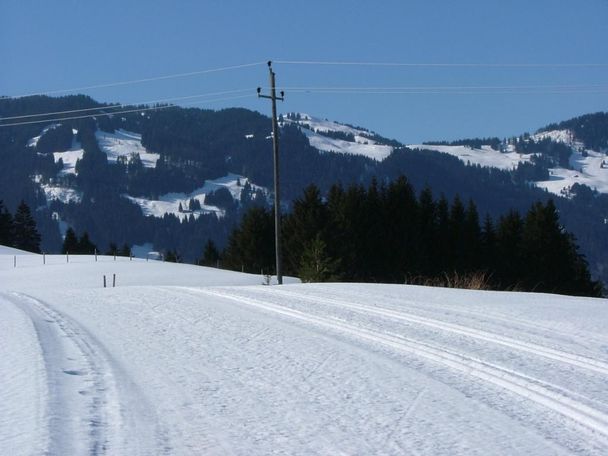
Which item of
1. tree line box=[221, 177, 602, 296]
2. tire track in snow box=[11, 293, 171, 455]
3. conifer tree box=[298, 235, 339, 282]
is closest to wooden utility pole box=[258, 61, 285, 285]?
conifer tree box=[298, 235, 339, 282]

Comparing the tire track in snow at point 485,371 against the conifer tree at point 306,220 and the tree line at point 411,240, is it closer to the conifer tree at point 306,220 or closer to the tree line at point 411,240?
the tree line at point 411,240

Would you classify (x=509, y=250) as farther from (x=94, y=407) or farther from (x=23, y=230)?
(x=23, y=230)

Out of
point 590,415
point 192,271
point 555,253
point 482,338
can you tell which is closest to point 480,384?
point 590,415

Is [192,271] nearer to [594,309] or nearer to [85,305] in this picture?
[85,305]

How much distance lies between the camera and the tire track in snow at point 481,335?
22.7ft

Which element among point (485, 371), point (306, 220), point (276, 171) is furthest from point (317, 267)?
point (306, 220)

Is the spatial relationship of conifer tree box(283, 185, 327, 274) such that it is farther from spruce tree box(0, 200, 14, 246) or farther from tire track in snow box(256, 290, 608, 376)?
spruce tree box(0, 200, 14, 246)

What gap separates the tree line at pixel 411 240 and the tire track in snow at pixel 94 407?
41641mm

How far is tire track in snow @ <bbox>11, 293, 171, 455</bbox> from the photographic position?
14.6ft

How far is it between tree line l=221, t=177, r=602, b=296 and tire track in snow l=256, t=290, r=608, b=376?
3750 cm

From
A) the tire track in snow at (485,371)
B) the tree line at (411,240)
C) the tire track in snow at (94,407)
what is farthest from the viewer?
the tree line at (411,240)

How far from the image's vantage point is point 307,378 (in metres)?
6.30

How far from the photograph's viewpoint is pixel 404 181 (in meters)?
57.6

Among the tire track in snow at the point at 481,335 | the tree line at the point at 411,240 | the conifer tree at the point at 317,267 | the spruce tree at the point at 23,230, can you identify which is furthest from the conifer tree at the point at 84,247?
the tire track in snow at the point at 481,335
